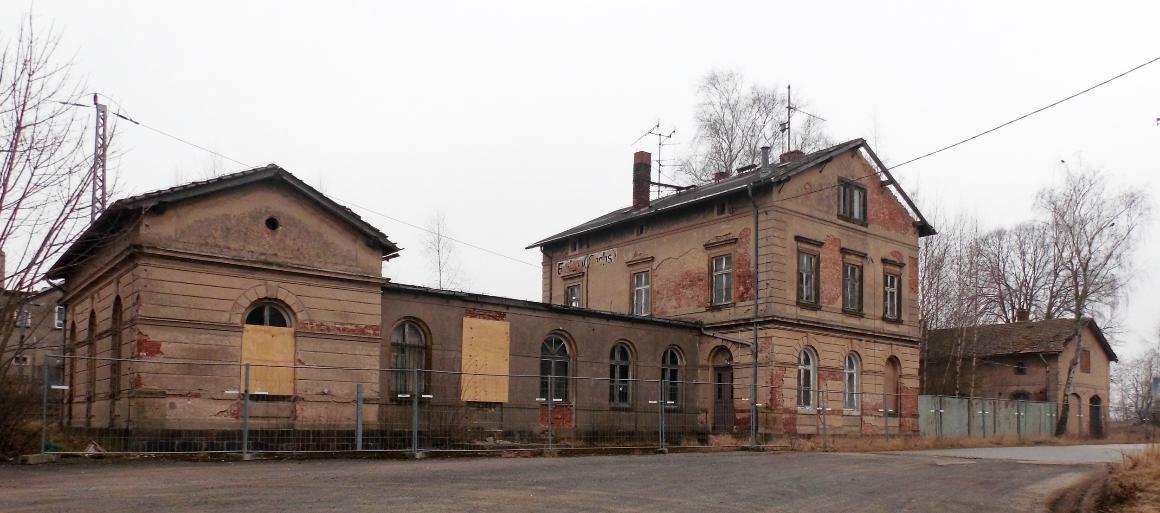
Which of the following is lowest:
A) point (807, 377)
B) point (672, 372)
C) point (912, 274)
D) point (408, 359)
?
point (807, 377)

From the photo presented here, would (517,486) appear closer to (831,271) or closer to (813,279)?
(813,279)

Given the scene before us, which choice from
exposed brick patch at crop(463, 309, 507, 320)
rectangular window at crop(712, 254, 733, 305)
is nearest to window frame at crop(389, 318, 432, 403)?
exposed brick patch at crop(463, 309, 507, 320)

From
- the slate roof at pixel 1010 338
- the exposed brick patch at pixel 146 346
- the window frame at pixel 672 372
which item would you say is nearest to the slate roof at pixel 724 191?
the window frame at pixel 672 372

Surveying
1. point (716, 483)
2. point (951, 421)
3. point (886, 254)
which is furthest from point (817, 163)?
point (716, 483)

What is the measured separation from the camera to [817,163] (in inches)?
1153

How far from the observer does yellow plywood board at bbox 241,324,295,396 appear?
19031 millimetres

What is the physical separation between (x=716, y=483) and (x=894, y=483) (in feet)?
9.45

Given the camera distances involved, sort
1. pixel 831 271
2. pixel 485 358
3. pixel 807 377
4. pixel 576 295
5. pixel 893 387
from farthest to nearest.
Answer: pixel 576 295
pixel 893 387
pixel 831 271
pixel 807 377
pixel 485 358

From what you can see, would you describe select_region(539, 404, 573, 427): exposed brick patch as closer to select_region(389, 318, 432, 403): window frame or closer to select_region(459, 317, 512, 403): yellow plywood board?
select_region(459, 317, 512, 403): yellow plywood board

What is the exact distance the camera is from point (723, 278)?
2941 cm

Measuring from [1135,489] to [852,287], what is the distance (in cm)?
1905

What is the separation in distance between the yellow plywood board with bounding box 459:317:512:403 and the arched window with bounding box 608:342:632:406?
12.2 feet

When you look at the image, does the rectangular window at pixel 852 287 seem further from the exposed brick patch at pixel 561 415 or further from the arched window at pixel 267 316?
the arched window at pixel 267 316

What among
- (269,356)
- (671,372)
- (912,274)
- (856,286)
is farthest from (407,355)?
(912,274)
